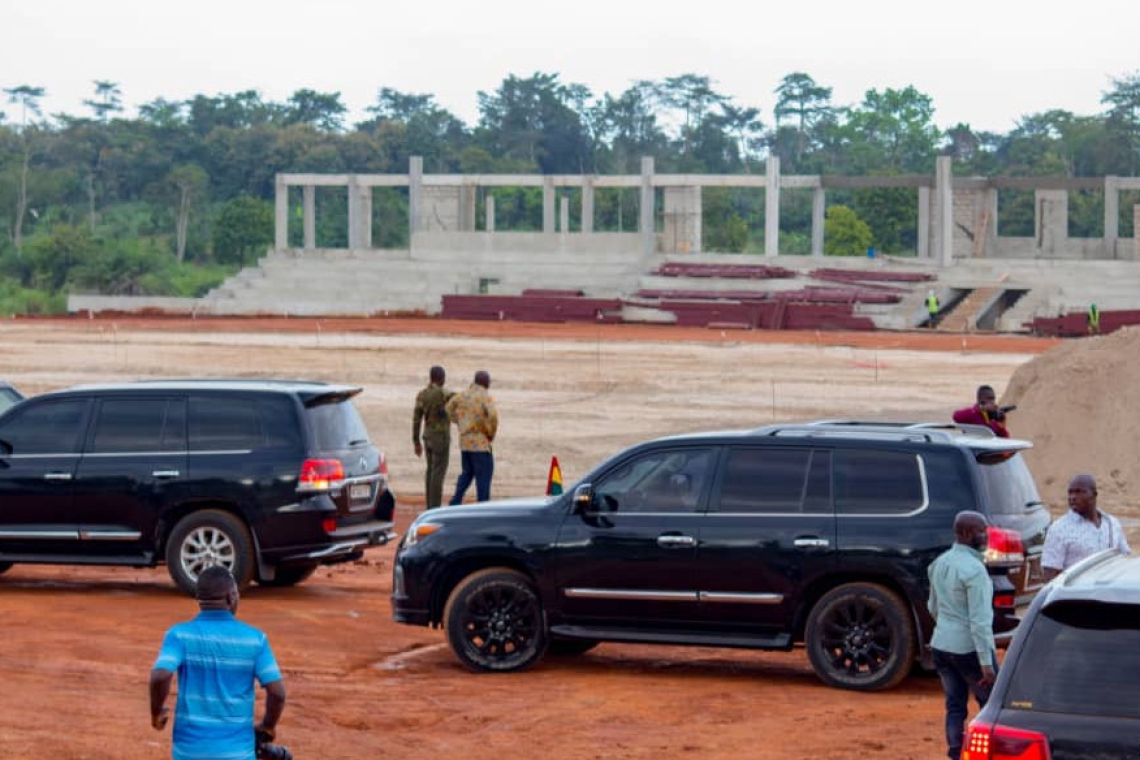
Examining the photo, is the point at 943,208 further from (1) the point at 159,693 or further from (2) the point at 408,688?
(1) the point at 159,693

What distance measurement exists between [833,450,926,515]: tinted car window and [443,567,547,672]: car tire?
2.23 meters

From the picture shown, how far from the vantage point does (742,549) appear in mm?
12906

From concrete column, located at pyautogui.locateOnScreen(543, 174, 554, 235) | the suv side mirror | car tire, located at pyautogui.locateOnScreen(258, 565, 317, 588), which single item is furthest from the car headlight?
concrete column, located at pyautogui.locateOnScreen(543, 174, 554, 235)

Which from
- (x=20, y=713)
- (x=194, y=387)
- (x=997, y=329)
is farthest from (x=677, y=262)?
(x=20, y=713)

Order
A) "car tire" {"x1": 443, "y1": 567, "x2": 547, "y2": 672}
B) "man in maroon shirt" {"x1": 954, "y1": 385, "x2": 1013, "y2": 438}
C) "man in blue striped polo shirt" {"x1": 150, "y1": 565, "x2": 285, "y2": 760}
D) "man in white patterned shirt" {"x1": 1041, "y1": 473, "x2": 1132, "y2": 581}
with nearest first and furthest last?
1. "man in blue striped polo shirt" {"x1": 150, "y1": 565, "x2": 285, "y2": 760}
2. "man in white patterned shirt" {"x1": 1041, "y1": 473, "x2": 1132, "y2": 581}
3. "car tire" {"x1": 443, "y1": 567, "x2": 547, "y2": 672}
4. "man in maroon shirt" {"x1": 954, "y1": 385, "x2": 1013, "y2": 438}

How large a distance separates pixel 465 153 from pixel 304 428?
12024cm

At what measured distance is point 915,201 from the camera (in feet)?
358

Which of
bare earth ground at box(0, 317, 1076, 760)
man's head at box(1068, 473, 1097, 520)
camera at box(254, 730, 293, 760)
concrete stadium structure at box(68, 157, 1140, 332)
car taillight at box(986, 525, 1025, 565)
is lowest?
bare earth ground at box(0, 317, 1076, 760)

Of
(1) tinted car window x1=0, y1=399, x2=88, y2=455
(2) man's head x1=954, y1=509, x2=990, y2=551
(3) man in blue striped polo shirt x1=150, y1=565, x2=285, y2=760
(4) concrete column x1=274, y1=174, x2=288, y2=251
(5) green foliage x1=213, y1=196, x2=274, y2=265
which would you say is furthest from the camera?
(5) green foliage x1=213, y1=196, x2=274, y2=265

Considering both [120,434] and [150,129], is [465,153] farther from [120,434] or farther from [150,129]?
[120,434]

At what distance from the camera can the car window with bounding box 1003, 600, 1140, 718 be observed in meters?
6.33

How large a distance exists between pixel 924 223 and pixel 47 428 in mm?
70980

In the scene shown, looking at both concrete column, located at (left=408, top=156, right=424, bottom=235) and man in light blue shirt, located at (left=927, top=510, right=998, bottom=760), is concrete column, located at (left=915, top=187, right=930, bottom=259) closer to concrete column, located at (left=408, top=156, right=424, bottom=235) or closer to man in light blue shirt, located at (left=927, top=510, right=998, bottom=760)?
concrete column, located at (left=408, top=156, right=424, bottom=235)

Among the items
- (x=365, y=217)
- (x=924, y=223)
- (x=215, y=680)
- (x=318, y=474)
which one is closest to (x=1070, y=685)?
(x=215, y=680)
